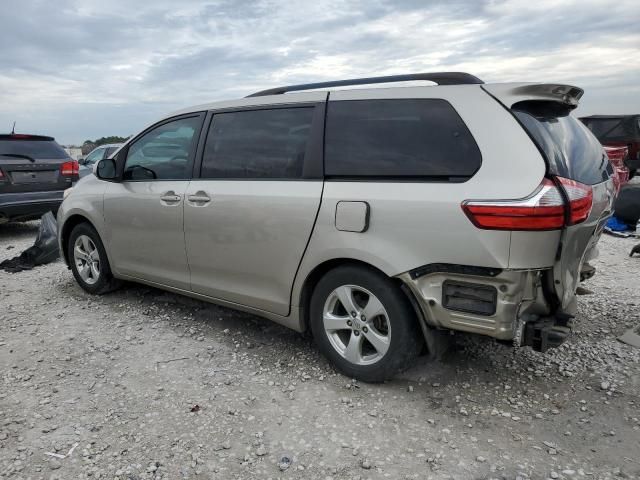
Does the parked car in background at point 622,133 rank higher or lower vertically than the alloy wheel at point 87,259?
higher

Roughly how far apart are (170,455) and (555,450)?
188 cm

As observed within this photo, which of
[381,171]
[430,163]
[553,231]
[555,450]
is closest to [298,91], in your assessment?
[381,171]

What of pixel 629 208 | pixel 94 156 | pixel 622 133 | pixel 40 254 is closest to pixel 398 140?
pixel 40 254

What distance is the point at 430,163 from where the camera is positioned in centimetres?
278

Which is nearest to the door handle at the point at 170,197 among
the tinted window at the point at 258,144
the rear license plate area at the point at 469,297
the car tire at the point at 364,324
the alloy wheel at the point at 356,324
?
the tinted window at the point at 258,144

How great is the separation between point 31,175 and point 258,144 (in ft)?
19.2

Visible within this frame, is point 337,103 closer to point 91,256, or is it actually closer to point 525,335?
point 525,335

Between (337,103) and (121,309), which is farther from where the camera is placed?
(121,309)

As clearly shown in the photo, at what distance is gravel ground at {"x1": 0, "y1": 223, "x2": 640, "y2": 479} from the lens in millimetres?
2459

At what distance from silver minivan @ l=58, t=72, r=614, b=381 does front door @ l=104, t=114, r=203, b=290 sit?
0.03 meters

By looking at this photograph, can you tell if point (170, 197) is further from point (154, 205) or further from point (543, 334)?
point (543, 334)

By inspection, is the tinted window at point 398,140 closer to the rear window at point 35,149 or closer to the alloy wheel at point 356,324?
the alloy wheel at point 356,324

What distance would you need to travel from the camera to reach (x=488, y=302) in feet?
8.55

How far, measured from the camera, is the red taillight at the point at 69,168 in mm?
8287
